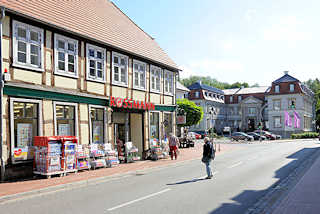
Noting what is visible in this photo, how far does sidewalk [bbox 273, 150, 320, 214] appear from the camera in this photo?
699 cm

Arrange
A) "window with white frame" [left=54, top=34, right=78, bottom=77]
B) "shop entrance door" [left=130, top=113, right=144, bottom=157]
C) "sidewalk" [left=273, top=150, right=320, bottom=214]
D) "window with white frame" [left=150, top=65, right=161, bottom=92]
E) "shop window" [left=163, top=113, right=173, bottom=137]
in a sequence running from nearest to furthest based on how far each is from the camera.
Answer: "sidewalk" [left=273, top=150, right=320, bottom=214], "window with white frame" [left=54, top=34, right=78, bottom=77], "shop entrance door" [left=130, top=113, right=144, bottom=157], "window with white frame" [left=150, top=65, right=161, bottom=92], "shop window" [left=163, top=113, right=173, bottom=137]

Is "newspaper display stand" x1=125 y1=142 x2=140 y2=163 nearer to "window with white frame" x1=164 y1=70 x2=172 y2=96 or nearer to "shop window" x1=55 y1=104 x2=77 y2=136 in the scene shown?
"shop window" x1=55 y1=104 x2=77 y2=136

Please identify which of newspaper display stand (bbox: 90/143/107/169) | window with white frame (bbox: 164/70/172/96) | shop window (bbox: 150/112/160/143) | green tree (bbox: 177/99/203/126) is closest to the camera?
newspaper display stand (bbox: 90/143/107/169)

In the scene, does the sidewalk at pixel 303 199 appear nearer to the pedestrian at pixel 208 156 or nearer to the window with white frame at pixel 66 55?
the pedestrian at pixel 208 156

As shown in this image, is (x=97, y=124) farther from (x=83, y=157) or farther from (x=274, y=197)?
(x=274, y=197)

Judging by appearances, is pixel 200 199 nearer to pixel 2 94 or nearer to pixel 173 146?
pixel 2 94

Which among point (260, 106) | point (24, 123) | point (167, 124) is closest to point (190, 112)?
point (167, 124)

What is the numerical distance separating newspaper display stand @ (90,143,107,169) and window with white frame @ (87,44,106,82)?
3.47m

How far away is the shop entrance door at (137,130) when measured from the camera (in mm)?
19891

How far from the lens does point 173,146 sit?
1911 centimetres

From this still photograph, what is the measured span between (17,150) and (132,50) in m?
9.27

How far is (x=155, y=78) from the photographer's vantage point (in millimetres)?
21531

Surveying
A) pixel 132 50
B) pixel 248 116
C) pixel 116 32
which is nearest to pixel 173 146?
pixel 132 50

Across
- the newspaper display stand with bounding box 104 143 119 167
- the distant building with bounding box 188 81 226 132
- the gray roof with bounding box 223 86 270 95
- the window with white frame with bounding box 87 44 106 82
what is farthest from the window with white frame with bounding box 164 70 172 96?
the gray roof with bounding box 223 86 270 95
